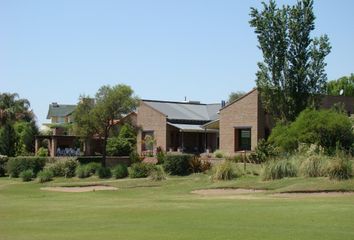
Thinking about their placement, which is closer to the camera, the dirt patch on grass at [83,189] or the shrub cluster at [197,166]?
the dirt patch on grass at [83,189]

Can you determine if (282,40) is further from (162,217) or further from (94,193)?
(162,217)

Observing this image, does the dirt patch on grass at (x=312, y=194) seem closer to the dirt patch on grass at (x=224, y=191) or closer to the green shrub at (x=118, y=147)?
the dirt patch on grass at (x=224, y=191)

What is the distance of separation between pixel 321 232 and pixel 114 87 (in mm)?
35398

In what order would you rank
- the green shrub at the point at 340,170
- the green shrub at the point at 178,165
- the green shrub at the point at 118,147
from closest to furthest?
1. the green shrub at the point at 340,170
2. the green shrub at the point at 178,165
3. the green shrub at the point at 118,147

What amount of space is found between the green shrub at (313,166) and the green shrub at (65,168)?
63.8 ft

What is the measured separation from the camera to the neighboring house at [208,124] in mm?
53119

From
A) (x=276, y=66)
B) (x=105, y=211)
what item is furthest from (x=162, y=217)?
(x=276, y=66)

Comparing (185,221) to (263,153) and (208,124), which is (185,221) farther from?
(208,124)

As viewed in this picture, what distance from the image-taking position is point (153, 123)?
208 ft

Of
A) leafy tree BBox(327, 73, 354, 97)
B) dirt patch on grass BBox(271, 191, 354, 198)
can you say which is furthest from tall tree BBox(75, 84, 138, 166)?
leafy tree BBox(327, 73, 354, 97)

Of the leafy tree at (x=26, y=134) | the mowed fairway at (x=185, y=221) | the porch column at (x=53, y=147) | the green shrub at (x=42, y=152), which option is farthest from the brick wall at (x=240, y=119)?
the mowed fairway at (x=185, y=221)

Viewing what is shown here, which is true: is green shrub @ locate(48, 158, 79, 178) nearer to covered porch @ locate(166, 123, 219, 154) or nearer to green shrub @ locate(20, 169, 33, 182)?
green shrub @ locate(20, 169, 33, 182)

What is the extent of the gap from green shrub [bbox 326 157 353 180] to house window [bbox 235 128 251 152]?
24.8 metres

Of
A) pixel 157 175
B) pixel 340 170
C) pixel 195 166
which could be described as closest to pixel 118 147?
pixel 195 166
